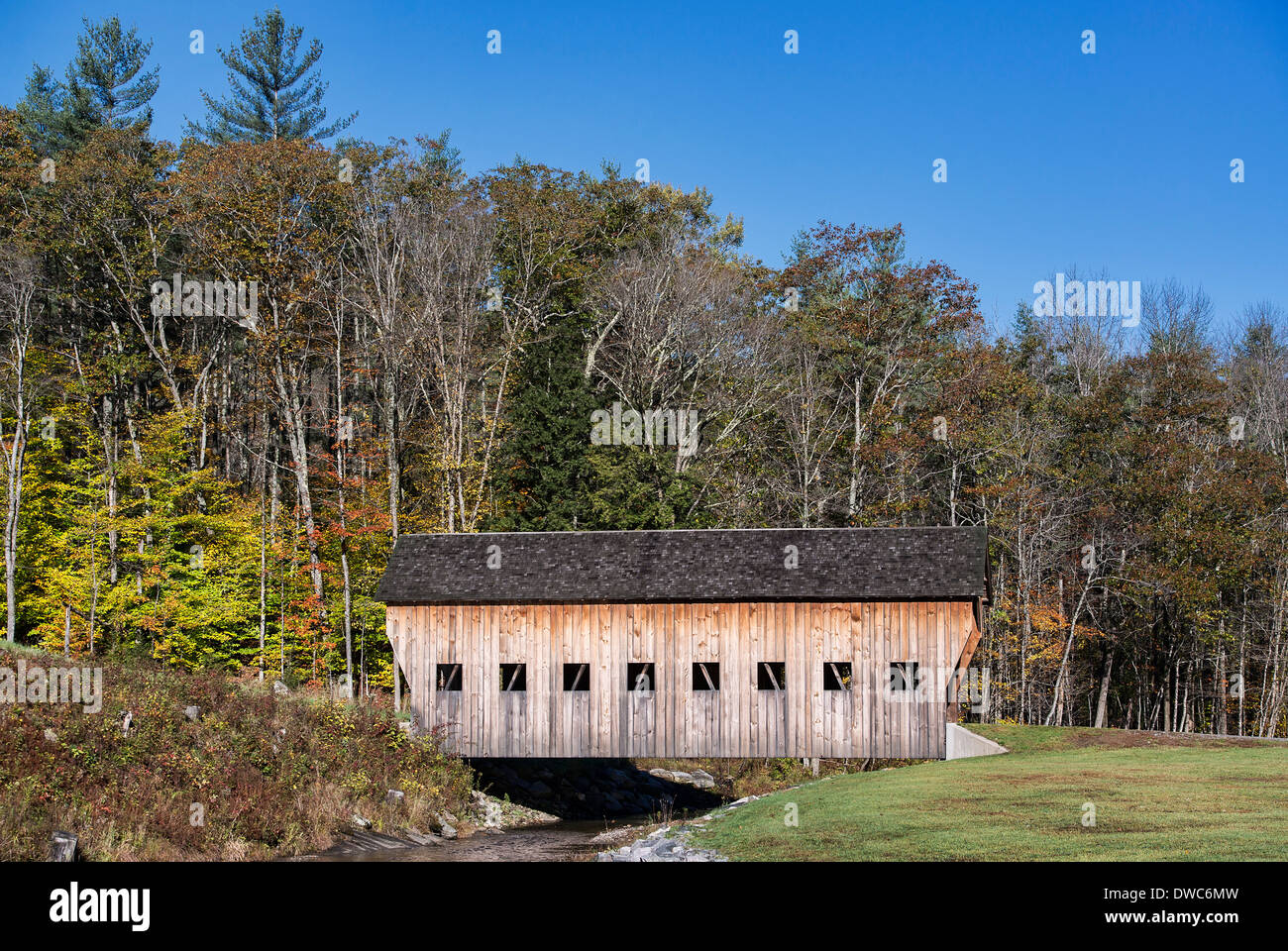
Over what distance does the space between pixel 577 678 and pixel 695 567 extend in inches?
149

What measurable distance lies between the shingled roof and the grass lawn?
4.53 m

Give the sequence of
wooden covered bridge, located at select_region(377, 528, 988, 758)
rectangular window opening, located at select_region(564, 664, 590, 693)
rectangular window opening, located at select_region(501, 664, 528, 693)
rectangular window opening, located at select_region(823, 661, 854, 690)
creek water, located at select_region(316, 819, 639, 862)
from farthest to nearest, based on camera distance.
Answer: rectangular window opening, located at select_region(501, 664, 528, 693)
rectangular window opening, located at select_region(564, 664, 590, 693)
rectangular window opening, located at select_region(823, 661, 854, 690)
wooden covered bridge, located at select_region(377, 528, 988, 758)
creek water, located at select_region(316, 819, 639, 862)

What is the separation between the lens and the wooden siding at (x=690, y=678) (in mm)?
26328

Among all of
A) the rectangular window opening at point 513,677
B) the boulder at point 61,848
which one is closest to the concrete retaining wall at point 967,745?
the rectangular window opening at point 513,677

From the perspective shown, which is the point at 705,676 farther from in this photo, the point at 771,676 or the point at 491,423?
the point at 491,423

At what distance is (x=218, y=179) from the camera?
3703 centimetres

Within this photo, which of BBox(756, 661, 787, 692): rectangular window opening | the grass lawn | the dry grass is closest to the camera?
the grass lawn

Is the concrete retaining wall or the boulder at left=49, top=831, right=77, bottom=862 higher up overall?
the boulder at left=49, top=831, right=77, bottom=862

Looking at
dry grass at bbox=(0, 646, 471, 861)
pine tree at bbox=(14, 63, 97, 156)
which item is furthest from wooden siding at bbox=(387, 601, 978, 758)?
pine tree at bbox=(14, 63, 97, 156)

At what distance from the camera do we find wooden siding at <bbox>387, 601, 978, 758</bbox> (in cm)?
2633

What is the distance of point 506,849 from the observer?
22.4 metres

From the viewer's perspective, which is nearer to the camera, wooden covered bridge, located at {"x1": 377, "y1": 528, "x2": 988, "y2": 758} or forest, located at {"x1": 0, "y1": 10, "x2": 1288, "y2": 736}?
wooden covered bridge, located at {"x1": 377, "y1": 528, "x2": 988, "y2": 758}

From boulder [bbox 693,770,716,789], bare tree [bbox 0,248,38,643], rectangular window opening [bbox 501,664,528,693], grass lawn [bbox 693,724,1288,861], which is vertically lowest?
boulder [bbox 693,770,716,789]

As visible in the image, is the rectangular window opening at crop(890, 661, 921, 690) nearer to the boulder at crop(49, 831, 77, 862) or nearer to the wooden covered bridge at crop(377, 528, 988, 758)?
the wooden covered bridge at crop(377, 528, 988, 758)
